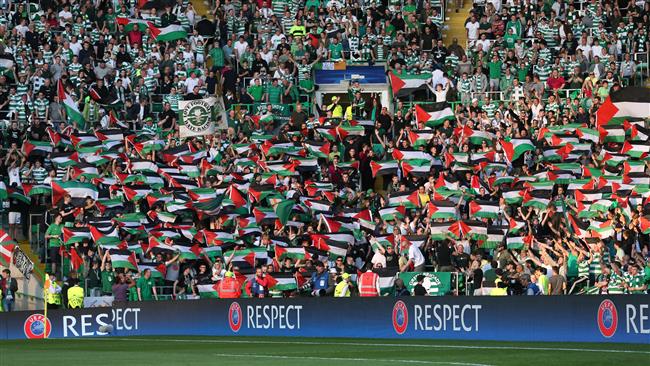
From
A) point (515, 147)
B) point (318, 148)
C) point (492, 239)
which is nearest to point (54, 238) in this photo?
point (318, 148)

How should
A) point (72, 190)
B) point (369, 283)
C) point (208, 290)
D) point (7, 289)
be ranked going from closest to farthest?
point (369, 283) → point (208, 290) → point (7, 289) → point (72, 190)

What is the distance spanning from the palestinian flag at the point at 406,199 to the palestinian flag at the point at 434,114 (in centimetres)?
Answer: 403

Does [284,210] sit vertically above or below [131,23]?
below

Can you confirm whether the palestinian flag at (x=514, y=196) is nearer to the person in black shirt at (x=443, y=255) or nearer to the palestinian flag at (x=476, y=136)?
the person in black shirt at (x=443, y=255)

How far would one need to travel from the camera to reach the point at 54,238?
1597 inches

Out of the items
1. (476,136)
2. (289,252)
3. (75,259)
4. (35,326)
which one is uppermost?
(476,136)

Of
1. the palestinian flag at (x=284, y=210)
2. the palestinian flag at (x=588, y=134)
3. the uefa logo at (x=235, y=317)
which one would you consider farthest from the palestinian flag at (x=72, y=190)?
the palestinian flag at (x=588, y=134)

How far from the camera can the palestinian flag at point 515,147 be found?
41000mm

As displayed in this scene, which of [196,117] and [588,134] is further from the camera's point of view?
[196,117]

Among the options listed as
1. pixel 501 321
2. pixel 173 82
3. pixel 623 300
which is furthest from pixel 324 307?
pixel 173 82

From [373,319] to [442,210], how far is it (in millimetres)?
6251

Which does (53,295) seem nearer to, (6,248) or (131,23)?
(6,248)

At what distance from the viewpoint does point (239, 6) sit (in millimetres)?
50656

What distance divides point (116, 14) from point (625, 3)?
16.3 m
